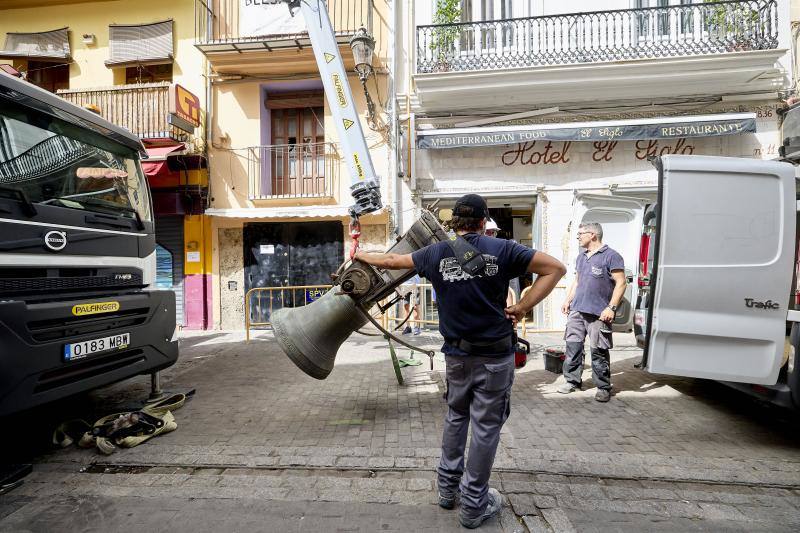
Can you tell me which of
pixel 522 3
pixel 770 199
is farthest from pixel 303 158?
pixel 770 199

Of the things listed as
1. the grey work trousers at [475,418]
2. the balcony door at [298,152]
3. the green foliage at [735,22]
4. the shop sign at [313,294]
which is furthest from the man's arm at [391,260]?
the green foliage at [735,22]

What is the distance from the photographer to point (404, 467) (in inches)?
120

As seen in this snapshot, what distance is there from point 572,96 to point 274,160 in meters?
6.92

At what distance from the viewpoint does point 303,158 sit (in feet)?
34.2

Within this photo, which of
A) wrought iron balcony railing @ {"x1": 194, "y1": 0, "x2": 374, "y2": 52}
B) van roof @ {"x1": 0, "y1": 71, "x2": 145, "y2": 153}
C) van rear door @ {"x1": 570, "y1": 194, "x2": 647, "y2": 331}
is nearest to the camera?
van roof @ {"x1": 0, "y1": 71, "x2": 145, "y2": 153}

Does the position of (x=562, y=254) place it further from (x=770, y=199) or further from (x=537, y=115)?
(x=770, y=199)

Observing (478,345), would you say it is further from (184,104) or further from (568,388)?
(184,104)

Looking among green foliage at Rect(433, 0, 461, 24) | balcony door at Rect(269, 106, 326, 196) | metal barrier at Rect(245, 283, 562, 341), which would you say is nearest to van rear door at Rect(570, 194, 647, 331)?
metal barrier at Rect(245, 283, 562, 341)

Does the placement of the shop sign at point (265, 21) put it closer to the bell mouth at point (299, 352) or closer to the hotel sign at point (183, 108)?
the hotel sign at point (183, 108)

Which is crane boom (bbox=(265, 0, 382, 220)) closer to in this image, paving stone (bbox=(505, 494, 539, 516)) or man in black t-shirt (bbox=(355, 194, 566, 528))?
man in black t-shirt (bbox=(355, 194, 566, 528))

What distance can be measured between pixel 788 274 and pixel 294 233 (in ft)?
28.8

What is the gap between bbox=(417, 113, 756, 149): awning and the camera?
28.1ft

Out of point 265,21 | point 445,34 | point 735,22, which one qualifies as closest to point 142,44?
point 265,21

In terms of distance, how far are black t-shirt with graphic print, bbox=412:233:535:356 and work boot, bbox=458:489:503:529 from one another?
88 centimetres
